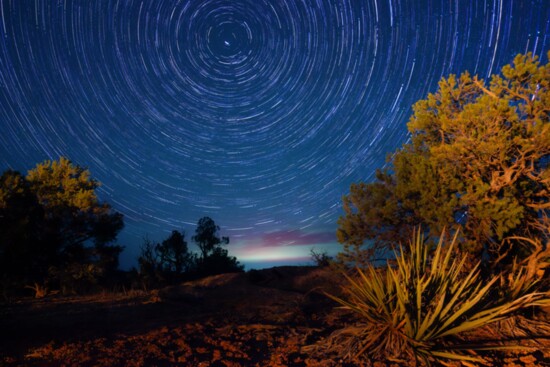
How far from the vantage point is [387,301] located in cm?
579

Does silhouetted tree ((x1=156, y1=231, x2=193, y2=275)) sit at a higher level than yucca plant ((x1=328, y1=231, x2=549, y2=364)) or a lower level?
higher

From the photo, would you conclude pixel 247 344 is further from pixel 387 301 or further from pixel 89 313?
pixel 89 313

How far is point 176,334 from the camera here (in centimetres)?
684

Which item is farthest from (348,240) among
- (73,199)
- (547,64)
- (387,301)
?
(73,199)

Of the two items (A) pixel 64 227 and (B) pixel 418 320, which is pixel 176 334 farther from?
(A) pixel 64 227

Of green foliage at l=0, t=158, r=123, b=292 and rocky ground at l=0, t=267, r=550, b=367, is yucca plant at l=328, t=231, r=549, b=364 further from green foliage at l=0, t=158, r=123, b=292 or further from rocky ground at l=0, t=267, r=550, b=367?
green foliage at l=0, t=158, r=123, b=292

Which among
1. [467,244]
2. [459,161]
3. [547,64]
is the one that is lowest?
[467,244]

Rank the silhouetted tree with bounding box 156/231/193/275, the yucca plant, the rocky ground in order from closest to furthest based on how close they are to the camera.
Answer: the yucca plant, the rocky ground, the silhouetted tree with bounding box 156/231/193/275

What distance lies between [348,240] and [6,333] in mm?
9099

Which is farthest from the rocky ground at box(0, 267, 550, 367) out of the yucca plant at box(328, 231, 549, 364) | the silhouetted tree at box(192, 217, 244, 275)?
the silhouetted tree at box(192, 217, 244, 275)

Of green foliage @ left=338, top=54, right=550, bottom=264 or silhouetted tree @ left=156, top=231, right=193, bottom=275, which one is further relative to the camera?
silhouetted tree @ left=156, top=231, right=193, bottom=275

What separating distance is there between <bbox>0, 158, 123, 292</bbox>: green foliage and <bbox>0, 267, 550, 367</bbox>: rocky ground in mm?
5654

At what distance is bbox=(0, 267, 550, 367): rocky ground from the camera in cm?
539

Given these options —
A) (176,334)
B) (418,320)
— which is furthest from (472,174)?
(176,334)
